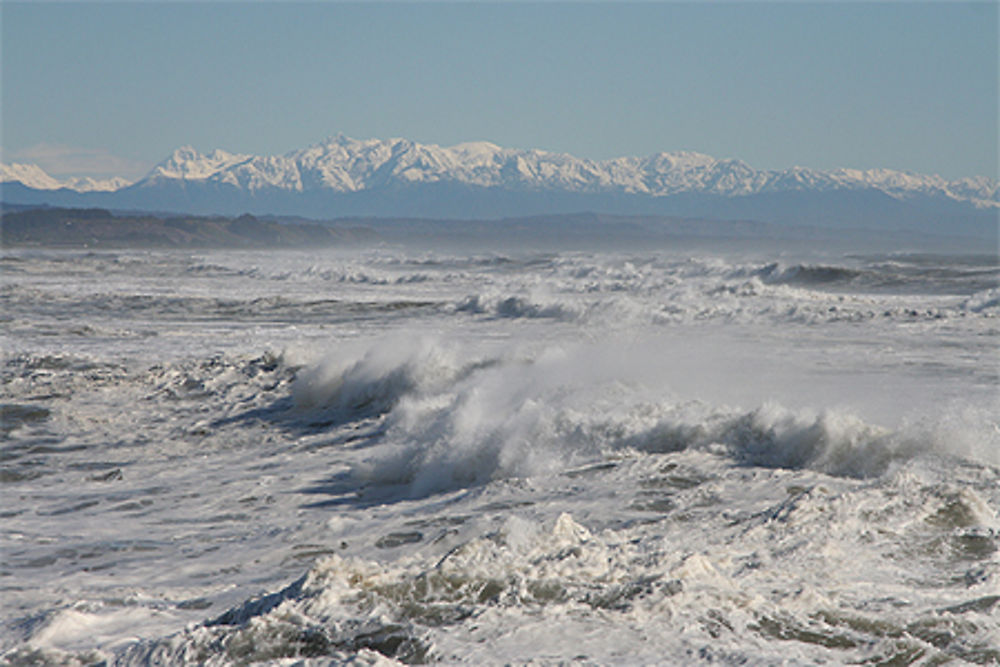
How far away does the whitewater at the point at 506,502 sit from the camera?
4.25 metres

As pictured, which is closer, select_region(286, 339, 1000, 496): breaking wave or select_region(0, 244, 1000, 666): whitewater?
select_region(0, 244, 1000, 666): whitewater

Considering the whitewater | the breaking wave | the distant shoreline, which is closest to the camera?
the whitewater

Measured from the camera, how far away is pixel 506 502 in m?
7.21

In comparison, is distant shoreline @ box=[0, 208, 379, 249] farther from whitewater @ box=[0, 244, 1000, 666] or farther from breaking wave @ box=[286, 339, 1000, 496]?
breaking wave @ box=[286, 339, 1000, 496]

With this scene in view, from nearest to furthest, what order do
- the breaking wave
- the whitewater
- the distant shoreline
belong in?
1. the whitewater
2. the breaking wave
3. the distant shoreline

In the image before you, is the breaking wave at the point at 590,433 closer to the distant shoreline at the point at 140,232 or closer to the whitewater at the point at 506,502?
the whitewater at the point at 506,502

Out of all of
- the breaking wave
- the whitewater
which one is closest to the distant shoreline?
the whitewater

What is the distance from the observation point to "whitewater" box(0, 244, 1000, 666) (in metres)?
4.25

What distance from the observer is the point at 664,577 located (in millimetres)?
4633

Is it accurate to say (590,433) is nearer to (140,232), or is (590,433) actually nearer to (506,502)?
(506,502)

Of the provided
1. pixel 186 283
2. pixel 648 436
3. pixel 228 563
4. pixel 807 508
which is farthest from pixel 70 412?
pixel 186 283

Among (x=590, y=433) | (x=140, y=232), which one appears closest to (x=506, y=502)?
(x=590, y=433)

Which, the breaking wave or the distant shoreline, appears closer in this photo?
the breaking wave

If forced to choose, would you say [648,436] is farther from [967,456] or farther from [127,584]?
[127,584]
